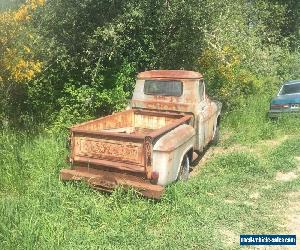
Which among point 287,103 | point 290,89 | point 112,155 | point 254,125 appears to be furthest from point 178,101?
point 290,89

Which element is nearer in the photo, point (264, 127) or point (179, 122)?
point (179, 122)

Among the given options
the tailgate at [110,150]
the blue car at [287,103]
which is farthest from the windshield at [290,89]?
the tailgate at [110,150]

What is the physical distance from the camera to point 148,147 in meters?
5.34

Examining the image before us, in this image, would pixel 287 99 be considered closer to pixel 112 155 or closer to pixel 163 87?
pixel 163 87

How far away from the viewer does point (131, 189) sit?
211 inches

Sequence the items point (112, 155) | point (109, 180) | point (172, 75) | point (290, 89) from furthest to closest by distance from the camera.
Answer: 1. point (290, 89)
2. point (172, 75)
3. point (112, 155)
4. point (109, 180)

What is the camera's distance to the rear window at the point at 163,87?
766cm

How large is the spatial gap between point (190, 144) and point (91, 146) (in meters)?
1.78

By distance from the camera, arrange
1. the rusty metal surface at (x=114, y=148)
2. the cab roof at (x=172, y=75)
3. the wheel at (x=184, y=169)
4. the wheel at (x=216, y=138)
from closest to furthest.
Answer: the rusty metal surface at (x=114, y=148) → the wheel at (x=184, y=169) → the cab roof at (x=172, y=75) → the wheel at (x=216, y=138)

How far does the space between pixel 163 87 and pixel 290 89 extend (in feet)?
17.9

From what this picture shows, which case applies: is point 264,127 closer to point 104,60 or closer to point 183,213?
point 104,60

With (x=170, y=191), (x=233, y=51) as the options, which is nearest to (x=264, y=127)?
(x=233, y=51)

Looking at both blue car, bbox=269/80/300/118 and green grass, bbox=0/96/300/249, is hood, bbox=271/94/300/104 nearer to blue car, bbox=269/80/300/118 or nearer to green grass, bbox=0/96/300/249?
blue car, bbox=269/80/300/118

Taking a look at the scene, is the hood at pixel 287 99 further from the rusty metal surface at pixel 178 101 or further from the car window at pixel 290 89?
the rusty metal surface at pixel 178 101
